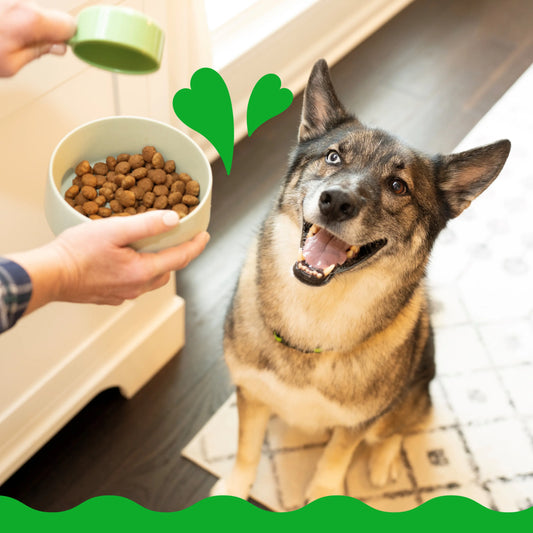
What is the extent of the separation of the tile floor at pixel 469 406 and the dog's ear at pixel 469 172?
95 cm

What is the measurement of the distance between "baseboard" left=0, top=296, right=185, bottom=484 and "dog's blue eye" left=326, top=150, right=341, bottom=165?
805mm

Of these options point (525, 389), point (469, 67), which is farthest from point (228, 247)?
point (469, 67)

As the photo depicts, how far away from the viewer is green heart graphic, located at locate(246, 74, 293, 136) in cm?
118

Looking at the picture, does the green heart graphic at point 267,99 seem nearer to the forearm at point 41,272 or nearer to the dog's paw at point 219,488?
the forearm at point 41,272

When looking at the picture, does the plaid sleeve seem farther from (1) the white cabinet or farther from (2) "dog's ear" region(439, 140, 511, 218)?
(2) "dog's ear" region(439, 140, 511, 218)

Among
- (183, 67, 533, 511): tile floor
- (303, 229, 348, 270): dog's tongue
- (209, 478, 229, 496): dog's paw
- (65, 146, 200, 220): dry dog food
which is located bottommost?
(183, 67, 533, 511): tile floor

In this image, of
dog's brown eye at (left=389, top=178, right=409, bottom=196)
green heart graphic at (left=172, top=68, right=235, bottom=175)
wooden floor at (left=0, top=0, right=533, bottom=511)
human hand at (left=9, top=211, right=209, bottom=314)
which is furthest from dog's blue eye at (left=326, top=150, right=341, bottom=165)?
wooden floor at (left=0, top=0, right=533, bottom=511)

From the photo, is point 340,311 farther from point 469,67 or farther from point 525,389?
point 469,67

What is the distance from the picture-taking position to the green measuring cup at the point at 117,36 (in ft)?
2.75

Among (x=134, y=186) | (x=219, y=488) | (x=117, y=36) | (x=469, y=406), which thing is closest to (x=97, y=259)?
(x=134, y=186)

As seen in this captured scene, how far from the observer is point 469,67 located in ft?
11.0

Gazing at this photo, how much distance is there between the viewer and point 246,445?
1.68m

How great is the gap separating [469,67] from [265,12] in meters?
1.38

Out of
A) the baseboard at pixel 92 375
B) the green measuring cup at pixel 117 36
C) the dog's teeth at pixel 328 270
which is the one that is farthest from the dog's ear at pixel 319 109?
the baseboard at pixel 92 375
